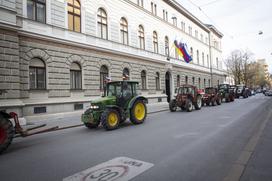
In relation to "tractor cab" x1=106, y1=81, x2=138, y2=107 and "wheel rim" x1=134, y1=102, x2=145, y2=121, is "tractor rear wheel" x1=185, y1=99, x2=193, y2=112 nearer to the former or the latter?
"wheel rim" x1=134, y1=102, x2=145, y2=121

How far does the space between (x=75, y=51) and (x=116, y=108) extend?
8.46 metres

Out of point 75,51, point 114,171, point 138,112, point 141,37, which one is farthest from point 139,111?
point 141,37

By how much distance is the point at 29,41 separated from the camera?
42.3 feet

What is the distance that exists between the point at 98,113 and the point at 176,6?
92.5 feet

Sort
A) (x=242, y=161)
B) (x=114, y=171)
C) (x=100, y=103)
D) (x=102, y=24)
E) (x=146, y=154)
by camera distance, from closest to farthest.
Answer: (x=114, y=171) < (x=242, y=161) < (x=146, y=154) < (x=100, y=103) < (x=102, y=24)

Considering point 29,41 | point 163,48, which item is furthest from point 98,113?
point 163,48

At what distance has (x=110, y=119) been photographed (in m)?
8.77

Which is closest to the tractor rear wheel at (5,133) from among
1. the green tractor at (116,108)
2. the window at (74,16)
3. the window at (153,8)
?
the green tractor at (116,108)

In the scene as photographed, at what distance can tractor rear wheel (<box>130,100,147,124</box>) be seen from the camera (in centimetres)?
992

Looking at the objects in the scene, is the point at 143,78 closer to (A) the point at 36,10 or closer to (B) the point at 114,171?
(A) the point at 36,10

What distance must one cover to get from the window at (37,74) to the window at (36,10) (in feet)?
10.1

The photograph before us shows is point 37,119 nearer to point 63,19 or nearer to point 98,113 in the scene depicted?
point 98,113

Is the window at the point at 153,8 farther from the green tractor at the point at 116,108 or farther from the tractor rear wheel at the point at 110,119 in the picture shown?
the tractor rear wheel at the point at 110,119

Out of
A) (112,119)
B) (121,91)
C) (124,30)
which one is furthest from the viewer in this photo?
(124,30)
